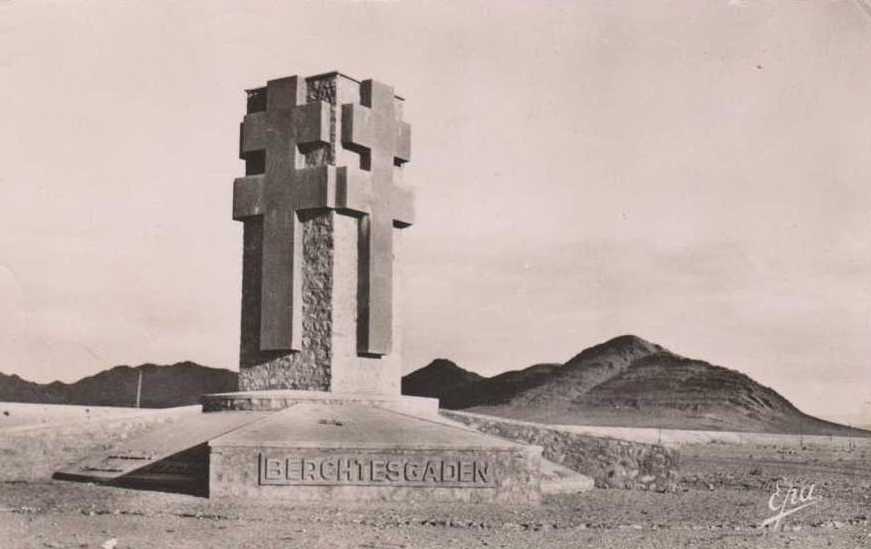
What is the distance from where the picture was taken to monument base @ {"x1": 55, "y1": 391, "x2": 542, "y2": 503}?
1317cm

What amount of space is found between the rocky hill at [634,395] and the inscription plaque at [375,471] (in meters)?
38.0

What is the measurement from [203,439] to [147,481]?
3.10 feet

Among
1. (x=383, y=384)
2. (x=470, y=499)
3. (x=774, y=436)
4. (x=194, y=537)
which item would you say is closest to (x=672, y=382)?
(x=774, y=436)

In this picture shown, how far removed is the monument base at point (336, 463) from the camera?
13172mm

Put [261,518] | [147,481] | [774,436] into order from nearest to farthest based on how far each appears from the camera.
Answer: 1. [261,518]
2. [147,481]
3. [774,436]

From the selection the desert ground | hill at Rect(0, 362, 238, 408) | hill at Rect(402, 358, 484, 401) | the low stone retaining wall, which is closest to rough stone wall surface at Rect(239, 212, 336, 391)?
the low stone retaining wall

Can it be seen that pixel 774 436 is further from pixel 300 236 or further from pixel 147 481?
pixel 147 481

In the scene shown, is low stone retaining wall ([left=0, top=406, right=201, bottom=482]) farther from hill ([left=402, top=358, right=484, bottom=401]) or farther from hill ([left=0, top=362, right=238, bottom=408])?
hill ([left=402, top=358, right=484, bottom=401])

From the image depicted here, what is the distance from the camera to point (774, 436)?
4534 cm

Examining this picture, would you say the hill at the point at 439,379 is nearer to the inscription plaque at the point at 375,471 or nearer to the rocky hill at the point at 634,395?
the rocky hill at the point at 634,395
